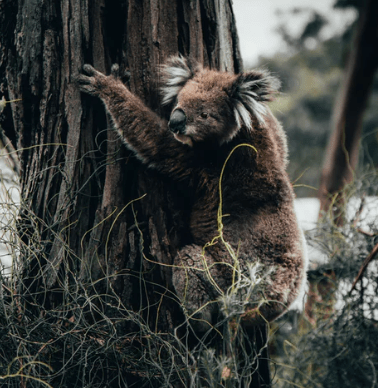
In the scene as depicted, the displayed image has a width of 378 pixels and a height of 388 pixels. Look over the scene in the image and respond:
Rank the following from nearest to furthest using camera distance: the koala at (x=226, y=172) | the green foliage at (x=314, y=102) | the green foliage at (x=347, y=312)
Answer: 1. the koala at (x=226, y=172)
2. the green foliage at (x=347, y=312)
3. the green foliage at (x=314, y=102)

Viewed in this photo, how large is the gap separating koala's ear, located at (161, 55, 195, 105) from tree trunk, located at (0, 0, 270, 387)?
0.05 m

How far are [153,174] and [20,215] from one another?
69 centimetres

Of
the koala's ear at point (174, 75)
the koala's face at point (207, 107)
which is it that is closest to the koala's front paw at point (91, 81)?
the koala's ear at point (174, 75)

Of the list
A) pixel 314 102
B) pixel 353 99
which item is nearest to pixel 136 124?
pixel 353 99

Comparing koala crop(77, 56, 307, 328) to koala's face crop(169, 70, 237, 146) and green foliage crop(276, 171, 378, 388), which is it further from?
green foliage crop(276, 171, 378, 388)

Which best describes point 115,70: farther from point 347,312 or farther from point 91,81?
point 347,312

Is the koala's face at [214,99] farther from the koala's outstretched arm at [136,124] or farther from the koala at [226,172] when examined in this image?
the koala's outstretched arm at [136,124]

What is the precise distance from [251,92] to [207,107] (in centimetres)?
26

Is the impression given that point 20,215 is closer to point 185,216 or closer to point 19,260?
point 19,260

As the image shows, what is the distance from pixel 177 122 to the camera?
2.19m

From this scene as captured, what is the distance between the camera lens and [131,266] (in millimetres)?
2049

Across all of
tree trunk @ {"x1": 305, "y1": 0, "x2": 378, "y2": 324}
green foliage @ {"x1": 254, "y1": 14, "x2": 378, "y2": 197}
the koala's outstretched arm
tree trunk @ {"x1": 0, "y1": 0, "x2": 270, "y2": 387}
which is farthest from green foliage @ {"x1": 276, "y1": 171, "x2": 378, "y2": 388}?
green foliage @ {"x1": 254, "y1": 14, "x2": 378, "y2": 197}

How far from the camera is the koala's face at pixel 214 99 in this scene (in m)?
Answer: 2.27

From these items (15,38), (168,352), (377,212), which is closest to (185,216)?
(168,352)
